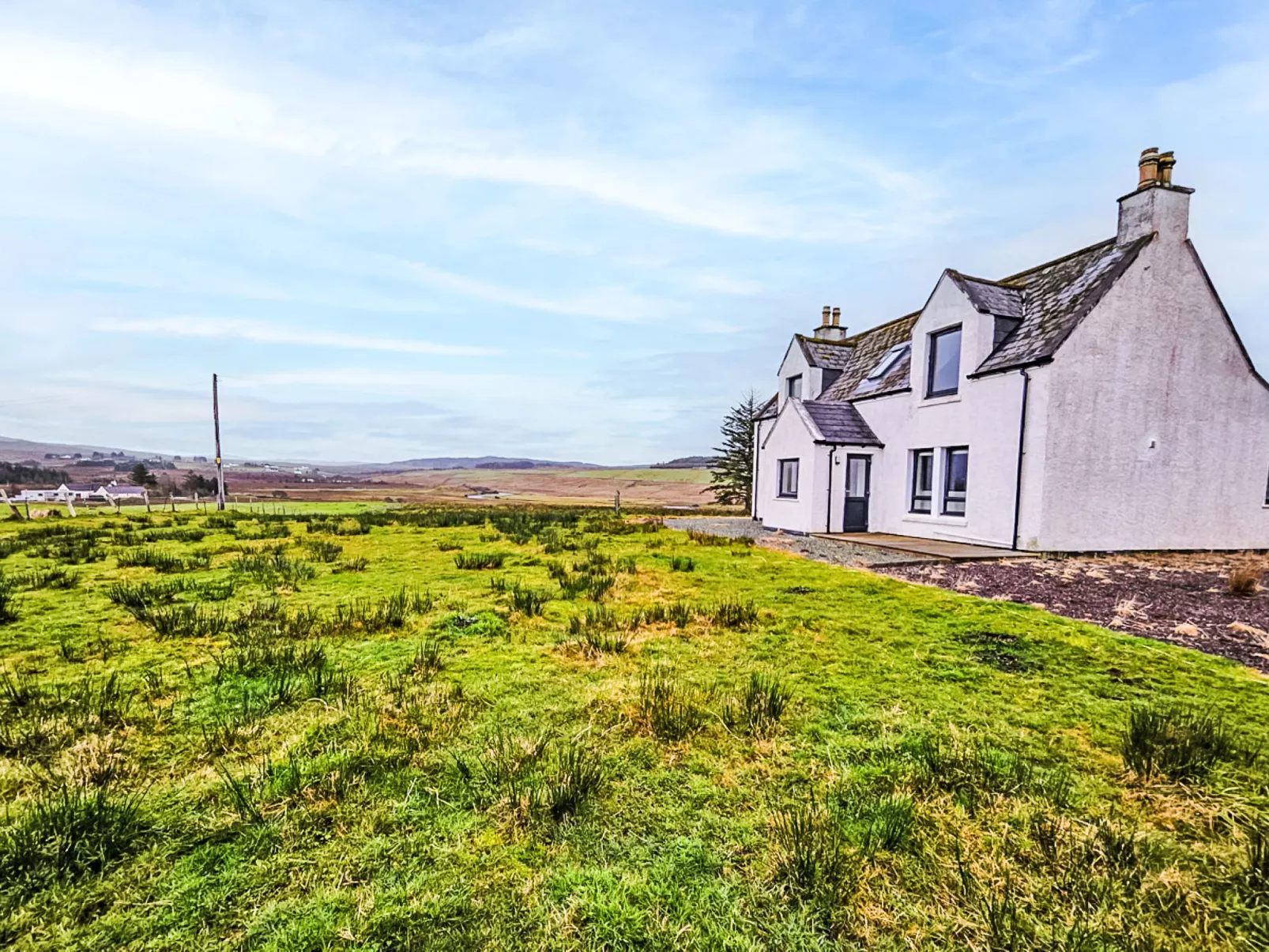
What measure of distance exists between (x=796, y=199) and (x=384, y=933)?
85.8 feet

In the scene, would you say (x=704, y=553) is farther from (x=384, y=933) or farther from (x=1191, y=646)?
(x=384, y=933)

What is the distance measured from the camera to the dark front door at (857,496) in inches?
658

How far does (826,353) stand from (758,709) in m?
19.8

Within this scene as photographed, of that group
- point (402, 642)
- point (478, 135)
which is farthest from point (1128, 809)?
point (478, 135)

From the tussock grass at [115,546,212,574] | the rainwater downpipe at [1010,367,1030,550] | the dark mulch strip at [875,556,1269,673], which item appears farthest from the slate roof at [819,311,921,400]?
the tussock grass at [115,546,212,574]

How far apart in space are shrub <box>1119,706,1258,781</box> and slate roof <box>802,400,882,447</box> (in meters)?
13.4

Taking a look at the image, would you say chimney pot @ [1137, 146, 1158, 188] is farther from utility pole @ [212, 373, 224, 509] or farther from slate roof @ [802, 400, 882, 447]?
utility pole @ [212, 373, 224, 509]

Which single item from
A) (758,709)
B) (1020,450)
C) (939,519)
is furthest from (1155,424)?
(758,709)

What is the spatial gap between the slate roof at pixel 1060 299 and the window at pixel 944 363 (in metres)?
0.98

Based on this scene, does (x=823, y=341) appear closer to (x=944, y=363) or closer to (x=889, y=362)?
(x=889, y=362)

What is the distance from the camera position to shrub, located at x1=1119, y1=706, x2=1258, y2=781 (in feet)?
9.35

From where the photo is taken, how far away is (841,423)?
16984 mm

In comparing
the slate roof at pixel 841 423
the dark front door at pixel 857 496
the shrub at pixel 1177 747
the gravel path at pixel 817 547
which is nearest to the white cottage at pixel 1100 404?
the slate roof at pixel 841 423

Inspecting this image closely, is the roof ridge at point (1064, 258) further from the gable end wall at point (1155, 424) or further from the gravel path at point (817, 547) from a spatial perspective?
the gravel path at point (817, 547)
